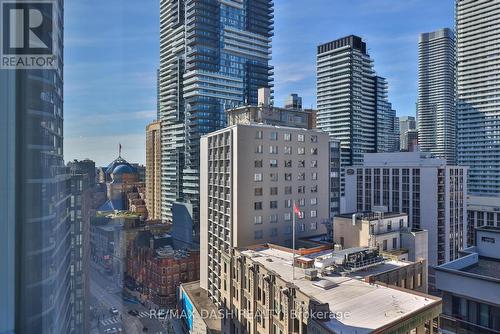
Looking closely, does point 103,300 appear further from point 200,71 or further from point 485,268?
point 200,71

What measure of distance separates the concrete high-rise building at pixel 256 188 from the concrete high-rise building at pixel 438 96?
67.8 meters

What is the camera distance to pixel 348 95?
175 feet

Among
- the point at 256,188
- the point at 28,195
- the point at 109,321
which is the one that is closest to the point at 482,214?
the point at 256,188

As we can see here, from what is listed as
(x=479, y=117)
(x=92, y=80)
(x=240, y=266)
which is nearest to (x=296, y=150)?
(x=240, y=266)

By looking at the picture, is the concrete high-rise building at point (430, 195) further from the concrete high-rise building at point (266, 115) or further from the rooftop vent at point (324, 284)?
the rooftop vent at point (324, 284)

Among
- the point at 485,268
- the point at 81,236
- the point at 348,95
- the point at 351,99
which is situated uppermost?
the point at 348,95

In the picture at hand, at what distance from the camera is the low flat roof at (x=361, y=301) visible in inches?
269

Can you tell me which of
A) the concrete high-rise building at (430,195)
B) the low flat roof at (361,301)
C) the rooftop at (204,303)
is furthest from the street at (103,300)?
the concrete high-rise building at (430,195)

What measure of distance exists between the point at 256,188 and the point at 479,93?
48151 millimetres

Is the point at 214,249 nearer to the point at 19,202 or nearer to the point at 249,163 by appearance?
the point at 249,163

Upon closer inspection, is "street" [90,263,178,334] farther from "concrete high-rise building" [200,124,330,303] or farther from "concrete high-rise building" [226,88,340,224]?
"concrete high-rise building" [226,88,340,224]

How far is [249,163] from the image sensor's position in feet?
52.7

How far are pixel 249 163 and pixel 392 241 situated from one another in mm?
7723

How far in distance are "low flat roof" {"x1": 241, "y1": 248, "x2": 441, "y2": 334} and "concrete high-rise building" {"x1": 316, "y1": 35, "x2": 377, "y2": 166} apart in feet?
151
